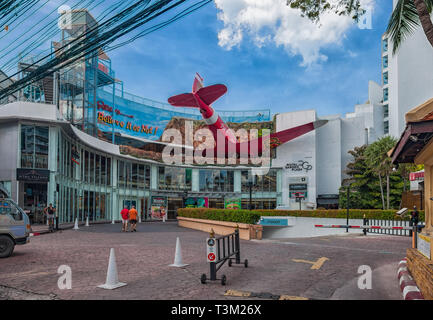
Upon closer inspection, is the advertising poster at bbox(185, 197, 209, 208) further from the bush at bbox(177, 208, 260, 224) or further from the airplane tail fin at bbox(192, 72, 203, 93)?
the bush at bbox(177, 208, 260, 224)

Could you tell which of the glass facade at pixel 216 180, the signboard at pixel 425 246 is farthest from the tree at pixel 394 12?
the glass facade at pixel 216 180

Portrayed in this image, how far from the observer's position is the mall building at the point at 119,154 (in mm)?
24562

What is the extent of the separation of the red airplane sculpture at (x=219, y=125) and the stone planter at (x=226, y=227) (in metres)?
13.7

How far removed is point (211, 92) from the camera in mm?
35125

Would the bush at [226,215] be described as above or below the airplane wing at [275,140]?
below

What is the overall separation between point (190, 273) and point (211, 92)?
27.8m

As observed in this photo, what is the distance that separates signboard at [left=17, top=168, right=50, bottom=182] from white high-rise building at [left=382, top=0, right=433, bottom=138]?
37.9 meters

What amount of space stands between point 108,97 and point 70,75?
12690mm

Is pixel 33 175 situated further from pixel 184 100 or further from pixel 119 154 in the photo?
pixel 184 100

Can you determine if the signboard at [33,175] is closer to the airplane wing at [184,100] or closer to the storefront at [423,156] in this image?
the airplane wing at [184,100]

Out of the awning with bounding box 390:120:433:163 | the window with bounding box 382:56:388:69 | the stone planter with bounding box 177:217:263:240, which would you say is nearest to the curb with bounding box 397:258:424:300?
the awning with bounding box 390:120:433:163

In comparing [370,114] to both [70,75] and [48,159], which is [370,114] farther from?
[48,159]

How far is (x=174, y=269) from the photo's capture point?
375 inches
